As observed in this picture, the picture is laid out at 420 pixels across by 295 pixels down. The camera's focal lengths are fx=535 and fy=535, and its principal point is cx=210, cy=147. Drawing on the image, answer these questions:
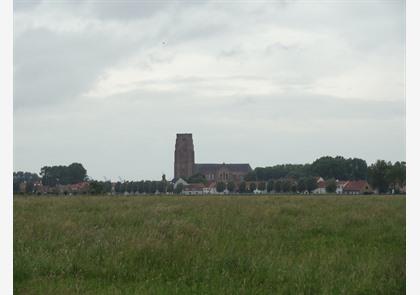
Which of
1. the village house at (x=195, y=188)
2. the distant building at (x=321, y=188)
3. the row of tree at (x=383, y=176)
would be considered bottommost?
the village house at (x=195, y=188)

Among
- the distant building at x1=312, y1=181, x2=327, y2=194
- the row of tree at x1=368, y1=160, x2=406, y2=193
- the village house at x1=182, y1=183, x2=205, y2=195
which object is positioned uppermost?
the row of tree at x1=368, y1=160, x2=406, y2=193

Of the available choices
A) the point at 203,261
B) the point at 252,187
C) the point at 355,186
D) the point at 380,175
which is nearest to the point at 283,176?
the point at 252,187

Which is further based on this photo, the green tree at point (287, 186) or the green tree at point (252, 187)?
the green tree at point (252, 187)

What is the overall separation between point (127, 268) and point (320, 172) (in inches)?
5012

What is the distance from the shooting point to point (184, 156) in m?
167

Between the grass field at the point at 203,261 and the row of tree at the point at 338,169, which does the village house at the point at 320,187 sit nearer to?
the row of tree at the point at 338,169

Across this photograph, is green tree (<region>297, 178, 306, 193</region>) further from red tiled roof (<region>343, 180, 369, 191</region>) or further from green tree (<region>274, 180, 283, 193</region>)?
red tiled roof (<region>343, 180, 369, 191</region>)

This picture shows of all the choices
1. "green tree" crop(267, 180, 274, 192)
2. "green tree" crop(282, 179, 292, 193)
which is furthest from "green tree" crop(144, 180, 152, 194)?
"green tree" crop(282, 179, 292, 193)

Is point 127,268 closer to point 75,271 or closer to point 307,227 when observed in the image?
point 75,271

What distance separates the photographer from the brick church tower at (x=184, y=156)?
166000 mm

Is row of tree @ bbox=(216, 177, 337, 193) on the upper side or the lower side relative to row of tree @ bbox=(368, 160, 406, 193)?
lower

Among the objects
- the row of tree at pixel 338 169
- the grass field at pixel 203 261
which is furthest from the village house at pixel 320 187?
the grass field at pixel 203 261

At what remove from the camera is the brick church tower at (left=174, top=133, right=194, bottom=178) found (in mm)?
166000
